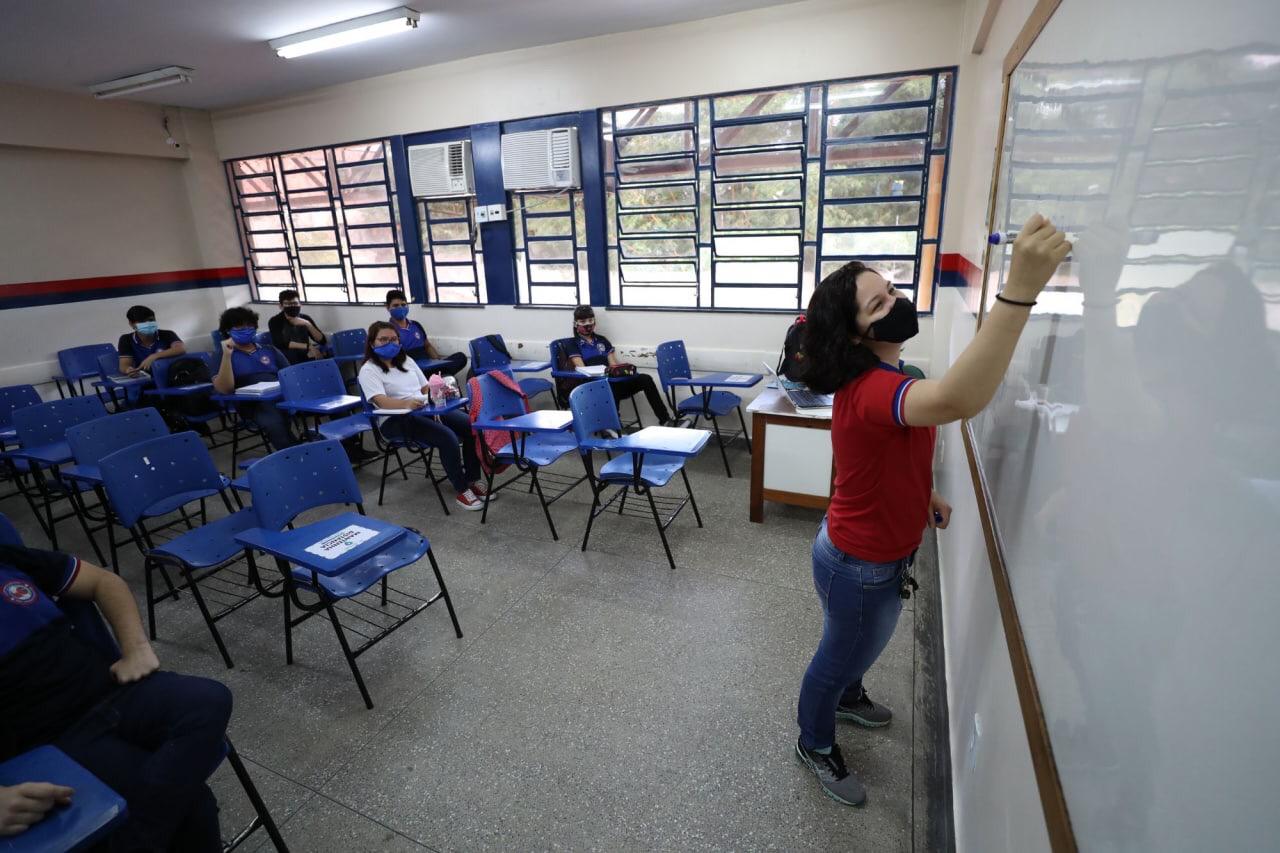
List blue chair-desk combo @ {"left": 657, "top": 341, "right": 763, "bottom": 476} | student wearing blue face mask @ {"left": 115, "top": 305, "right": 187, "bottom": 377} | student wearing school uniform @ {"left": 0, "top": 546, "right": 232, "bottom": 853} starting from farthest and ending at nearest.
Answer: student wearing blue face mask @ {"left": 115, "top": 305, "right": 187, "bottom": 377}
blue chair-desk combo @ {"left": 657, "top": 341, "right": 763, "bottom": 476}
student wearing school uniform @ {"left": 0, "top": 546, "right": 232, "bottom": 853}

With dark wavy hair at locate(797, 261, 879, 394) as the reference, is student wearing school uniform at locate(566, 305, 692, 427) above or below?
below

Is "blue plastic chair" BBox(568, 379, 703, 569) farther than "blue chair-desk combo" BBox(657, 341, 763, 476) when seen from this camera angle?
No

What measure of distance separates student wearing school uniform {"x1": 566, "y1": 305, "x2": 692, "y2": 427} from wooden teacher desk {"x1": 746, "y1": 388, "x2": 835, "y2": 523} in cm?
156

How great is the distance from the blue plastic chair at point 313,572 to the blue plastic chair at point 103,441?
3.41 feet

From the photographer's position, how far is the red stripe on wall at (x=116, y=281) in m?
6.34

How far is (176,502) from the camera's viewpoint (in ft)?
9.97

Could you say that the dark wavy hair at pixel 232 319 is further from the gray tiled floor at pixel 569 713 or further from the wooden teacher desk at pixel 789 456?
the wooden teacher desk at pixel 789 456

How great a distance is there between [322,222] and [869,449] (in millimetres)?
7878

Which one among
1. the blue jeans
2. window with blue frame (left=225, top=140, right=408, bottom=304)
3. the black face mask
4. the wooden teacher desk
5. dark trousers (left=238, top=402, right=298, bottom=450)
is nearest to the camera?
the black face mask

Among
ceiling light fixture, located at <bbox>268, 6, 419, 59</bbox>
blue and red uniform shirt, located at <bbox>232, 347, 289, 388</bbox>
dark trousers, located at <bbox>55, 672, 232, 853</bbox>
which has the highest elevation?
ceiling light fixture, located at <bbox>268, 6, 419, 59</bbox>

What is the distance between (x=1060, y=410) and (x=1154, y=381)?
374 mm

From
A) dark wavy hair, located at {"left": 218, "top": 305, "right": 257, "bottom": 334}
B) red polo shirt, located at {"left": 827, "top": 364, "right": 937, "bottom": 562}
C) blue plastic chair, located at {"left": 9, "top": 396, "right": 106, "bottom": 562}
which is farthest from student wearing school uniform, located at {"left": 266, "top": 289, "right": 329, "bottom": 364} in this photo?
red polo shirt, located at {"left": 827, "top": 364, "right": 937, "bottom": 562}

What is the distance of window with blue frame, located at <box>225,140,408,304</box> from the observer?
6892 millimetres

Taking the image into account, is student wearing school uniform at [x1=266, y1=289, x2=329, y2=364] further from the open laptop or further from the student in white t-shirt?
the open laptop
